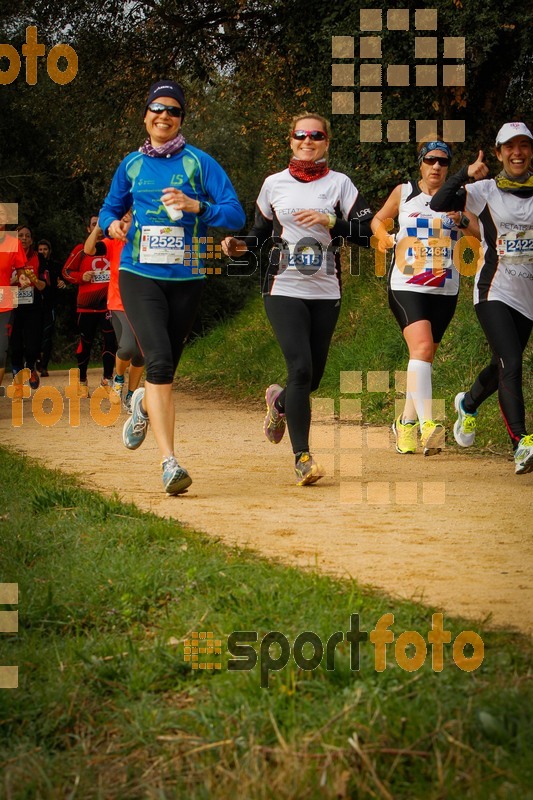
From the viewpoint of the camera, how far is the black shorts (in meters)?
8.84

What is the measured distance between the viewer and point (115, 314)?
13.0 m

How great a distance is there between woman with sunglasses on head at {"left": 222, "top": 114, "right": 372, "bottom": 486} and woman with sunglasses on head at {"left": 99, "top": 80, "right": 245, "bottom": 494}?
454mm

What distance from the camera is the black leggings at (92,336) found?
1540 centimetres

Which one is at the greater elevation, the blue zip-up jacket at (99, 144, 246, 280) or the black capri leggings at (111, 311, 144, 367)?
the blue zip-up jacket at (99, 144, 246, 280)

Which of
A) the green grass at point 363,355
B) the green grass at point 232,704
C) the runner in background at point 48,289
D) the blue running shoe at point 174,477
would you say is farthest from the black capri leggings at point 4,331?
the green grass at point 232,704

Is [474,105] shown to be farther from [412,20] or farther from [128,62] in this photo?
[128,62]

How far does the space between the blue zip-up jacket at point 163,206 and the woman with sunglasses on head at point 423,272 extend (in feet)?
5.38

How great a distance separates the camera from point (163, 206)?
7.32m

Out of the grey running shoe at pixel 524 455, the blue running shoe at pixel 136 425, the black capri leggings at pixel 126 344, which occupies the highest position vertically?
the black capri leggings at pixel 126 344

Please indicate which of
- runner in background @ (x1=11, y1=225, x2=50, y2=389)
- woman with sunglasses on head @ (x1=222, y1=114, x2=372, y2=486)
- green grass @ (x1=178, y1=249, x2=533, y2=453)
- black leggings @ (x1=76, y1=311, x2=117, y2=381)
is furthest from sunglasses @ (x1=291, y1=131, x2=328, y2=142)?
runner in background @ (x1=11, y1=225, x2=50, y2=389)

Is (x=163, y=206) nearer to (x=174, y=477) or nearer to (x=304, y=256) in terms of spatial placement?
(x=304, y=256)

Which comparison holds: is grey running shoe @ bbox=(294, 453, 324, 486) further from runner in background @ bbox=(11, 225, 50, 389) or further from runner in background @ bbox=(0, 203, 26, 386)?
runner in background @ bbox=(11, 225, 50, 389)

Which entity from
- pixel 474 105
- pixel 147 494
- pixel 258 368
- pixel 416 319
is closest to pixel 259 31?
pixel 474 105

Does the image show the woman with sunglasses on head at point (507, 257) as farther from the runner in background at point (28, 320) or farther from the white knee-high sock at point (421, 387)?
the runner in background at point (28, 320)
